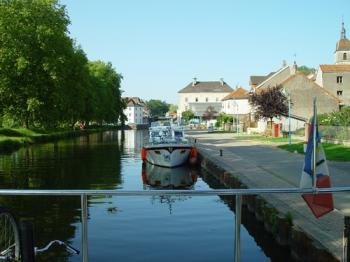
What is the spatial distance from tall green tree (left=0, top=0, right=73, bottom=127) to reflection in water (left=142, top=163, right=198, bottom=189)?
25275 millimetres

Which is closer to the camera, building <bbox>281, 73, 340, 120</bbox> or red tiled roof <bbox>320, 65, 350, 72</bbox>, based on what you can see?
building <bbox>281, 73, 340, 120</bbox>

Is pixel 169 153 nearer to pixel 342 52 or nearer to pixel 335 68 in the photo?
pixel 335 68

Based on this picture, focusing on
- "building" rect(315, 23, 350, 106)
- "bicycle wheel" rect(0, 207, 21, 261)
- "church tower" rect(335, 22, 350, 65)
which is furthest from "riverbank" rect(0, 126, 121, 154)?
"church tower" rect(335, 22, 350, 65)

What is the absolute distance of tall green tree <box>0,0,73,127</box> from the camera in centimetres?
5225

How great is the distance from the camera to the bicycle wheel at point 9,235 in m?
6.03

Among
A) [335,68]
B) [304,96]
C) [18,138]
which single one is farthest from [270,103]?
[335,68]

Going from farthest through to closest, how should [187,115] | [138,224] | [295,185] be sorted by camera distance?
[187,115]
[295,185]
[138,224]

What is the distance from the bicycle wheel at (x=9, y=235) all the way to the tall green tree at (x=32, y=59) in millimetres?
47156

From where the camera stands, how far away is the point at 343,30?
12512 centimetres

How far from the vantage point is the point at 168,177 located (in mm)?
27375

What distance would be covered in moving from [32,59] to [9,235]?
164 feet

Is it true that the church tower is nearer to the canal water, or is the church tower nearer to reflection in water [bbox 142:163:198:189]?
reflection in water [bbox 142:163:198:189]

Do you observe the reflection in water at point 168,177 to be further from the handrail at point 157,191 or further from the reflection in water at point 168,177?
the handrail at point 157,191

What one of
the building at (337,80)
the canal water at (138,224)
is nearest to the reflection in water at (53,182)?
→ the canal water at (138,224)
